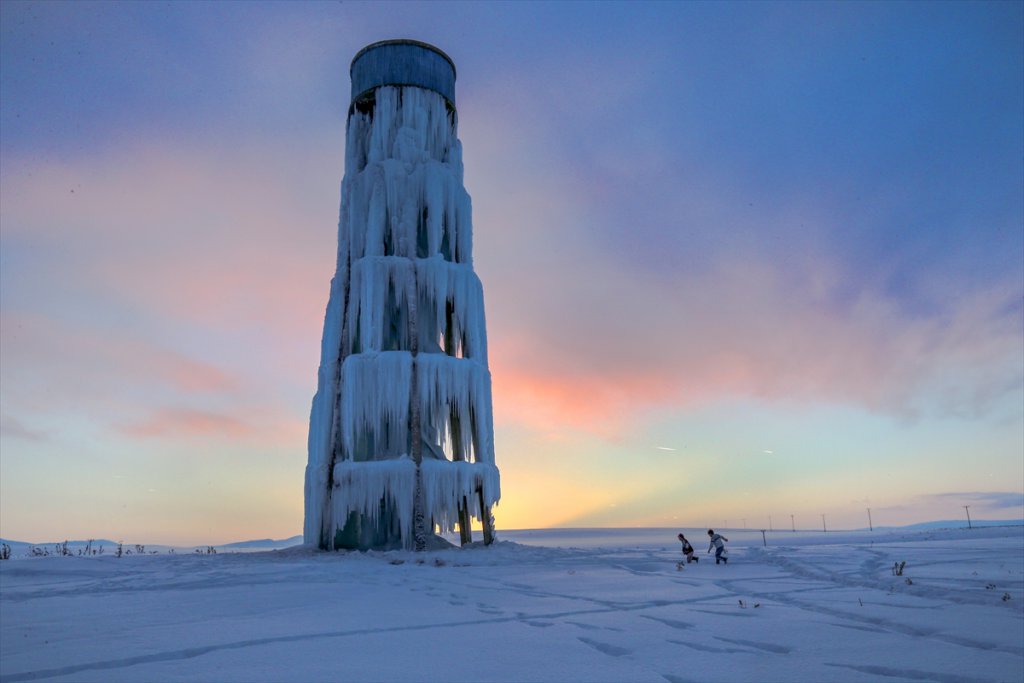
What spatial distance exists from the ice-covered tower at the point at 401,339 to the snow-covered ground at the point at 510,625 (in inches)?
318

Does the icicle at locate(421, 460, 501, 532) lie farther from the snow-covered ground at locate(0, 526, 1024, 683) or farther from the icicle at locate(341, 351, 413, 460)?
the snow-covered ground at locate(0, 526, 1024, 683)

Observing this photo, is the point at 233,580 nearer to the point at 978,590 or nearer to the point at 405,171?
the point at 978,590

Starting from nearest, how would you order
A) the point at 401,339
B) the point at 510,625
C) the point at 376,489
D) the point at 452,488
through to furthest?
the point at 510,625, the point at 376,489, the point at 452,488, the point at 401,339

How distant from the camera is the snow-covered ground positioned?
15.6 feet

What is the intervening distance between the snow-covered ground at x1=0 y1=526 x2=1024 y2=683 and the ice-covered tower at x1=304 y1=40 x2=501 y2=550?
8.08 meters

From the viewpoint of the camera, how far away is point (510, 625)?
6641 mm

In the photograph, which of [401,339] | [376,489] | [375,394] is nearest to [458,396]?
[375,394]

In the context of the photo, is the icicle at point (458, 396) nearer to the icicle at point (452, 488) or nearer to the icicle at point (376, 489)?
the icicle at point (452, 488)

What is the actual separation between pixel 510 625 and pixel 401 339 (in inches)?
732

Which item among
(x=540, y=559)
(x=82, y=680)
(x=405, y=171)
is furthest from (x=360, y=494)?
(x=82, y=680)

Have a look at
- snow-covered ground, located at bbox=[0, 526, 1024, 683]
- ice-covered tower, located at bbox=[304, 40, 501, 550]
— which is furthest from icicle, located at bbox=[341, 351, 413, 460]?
snow-covered ground, located at bbox=[0, 526, 1024, 683]

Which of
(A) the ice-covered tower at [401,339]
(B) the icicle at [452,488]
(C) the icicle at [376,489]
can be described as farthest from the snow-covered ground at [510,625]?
(A) the ice-covered tower at [401,339]

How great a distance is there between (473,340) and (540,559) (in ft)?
30.3

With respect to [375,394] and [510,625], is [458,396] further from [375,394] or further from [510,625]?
[510,625]
